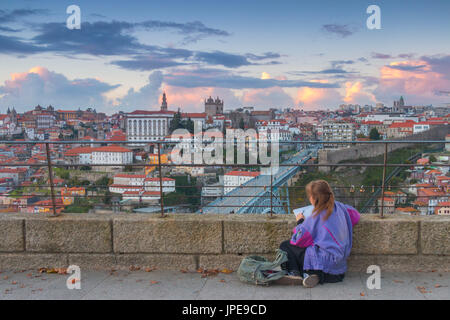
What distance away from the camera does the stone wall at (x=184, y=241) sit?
4.19 m

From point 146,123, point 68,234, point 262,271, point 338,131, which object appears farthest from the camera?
point 146,123

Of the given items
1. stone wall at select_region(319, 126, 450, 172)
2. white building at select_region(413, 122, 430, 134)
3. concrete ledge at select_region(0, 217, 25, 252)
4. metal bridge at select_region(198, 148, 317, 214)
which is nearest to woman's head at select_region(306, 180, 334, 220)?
metal bridge at select_region(198, 148, 317, 214)

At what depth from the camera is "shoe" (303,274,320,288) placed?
3.69 meters

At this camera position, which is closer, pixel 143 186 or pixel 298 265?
pixel 298 265

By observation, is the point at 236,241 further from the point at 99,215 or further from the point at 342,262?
the point at 99,215

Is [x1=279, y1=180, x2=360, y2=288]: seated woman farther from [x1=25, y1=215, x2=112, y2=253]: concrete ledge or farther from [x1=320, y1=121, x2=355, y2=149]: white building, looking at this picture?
[x1=320, y1=121, x2=355, y2=149]: white building

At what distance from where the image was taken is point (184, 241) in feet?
14.3

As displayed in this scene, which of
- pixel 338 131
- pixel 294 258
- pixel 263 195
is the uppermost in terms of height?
pixel 338 131

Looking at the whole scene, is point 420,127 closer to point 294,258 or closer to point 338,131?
point 338,131

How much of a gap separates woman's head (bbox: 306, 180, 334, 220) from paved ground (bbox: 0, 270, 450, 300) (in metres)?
0.69

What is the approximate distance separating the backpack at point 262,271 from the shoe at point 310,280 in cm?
21

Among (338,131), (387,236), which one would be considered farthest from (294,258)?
(338,131)

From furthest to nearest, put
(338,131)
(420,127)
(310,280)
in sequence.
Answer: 1. (338,131)
2. (420,127)
3. (310,280)

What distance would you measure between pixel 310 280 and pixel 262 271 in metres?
0.44
